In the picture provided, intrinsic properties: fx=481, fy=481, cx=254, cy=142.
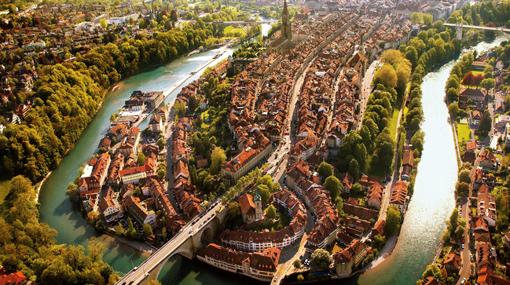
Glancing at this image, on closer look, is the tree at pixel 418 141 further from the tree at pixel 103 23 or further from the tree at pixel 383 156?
the tree at pixel 103 23

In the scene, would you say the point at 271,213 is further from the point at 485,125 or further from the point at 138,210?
the point at 485,125

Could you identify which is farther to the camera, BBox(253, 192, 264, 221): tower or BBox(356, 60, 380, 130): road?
BBox(356, 60, 380, 130): road

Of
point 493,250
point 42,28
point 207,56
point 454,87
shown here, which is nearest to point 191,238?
point 493,250

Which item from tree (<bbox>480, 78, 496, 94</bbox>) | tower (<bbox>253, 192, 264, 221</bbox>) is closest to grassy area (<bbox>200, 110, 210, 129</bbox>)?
tower (<bbox>253, 192, 264, 221</bbox>)

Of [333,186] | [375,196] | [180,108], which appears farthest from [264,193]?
[180,108]

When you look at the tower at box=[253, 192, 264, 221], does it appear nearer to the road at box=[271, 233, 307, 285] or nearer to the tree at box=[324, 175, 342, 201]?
the road at box=[271, 233, 307, 285]

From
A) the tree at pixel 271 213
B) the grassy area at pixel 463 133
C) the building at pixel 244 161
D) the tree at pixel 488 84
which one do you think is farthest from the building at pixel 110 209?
the tree at pixel 488 84

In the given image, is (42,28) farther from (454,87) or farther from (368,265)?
(368,265)
